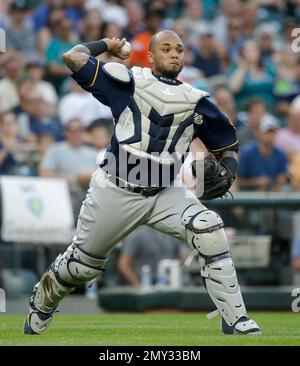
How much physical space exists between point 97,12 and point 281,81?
3.23m

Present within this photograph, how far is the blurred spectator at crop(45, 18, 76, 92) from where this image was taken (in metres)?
17.6

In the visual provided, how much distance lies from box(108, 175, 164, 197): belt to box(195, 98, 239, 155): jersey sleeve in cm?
56

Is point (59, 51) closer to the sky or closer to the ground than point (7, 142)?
closer to the sky

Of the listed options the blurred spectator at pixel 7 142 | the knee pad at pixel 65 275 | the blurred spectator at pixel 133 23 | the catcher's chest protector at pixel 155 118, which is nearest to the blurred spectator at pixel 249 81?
the blurred spectator at pixel 133 23

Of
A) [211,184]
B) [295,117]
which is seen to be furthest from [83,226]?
[295,117]

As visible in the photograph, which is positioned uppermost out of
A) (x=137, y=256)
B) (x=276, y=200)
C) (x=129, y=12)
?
(x=129, y=12)

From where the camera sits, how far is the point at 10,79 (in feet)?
54.3

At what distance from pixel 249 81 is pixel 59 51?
313 cm

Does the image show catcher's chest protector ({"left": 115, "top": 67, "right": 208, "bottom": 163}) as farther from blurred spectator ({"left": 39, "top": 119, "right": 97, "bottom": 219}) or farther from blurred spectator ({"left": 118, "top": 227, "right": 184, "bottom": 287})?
blurred spectator ({"left": 39, "top": 119, "right": 97, "bottom": 219})

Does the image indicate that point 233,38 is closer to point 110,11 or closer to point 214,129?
point 110,11

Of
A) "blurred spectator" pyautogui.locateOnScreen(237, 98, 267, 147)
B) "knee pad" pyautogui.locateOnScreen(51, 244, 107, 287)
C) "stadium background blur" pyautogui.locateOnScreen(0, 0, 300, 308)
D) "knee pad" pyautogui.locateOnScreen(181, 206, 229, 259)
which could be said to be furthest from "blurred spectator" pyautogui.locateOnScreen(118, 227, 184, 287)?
"knee pad" pyautogui.locateOnScreen(181, 206, 229, 259)

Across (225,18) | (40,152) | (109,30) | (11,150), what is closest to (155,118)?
(11,150)

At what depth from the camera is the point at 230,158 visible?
825 centimetres
